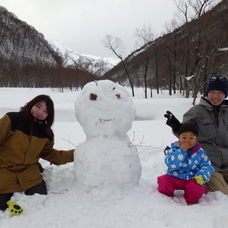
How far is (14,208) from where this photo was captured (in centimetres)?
182

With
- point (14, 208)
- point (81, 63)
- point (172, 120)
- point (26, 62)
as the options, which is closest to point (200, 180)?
point (172, 120)

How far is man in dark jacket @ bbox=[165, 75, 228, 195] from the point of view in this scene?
2505 millimetres

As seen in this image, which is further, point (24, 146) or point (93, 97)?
point (93, 97)

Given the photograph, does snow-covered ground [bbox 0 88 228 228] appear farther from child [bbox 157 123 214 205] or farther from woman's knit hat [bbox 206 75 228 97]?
woman's knit hat [bbox 206 75 228 97]

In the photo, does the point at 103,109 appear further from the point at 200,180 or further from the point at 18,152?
the point at 200,180

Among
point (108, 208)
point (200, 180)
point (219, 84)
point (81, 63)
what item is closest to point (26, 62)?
point (81, 63)

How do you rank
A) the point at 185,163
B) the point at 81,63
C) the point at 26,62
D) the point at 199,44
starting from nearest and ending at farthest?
the point at 185,163 < the point at 199,44 < the point at 26,62 < the point at 81,63

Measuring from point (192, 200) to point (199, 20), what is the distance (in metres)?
13.6

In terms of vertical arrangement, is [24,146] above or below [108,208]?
above

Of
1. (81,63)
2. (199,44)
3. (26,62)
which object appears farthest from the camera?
(81,63)

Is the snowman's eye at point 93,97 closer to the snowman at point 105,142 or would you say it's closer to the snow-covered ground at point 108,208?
the snowman at point 105,142

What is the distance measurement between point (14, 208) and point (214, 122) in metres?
2.35

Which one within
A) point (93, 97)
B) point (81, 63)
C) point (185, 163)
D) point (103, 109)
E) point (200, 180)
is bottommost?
point (200, 180)

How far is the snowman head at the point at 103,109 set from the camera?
7.30ft
